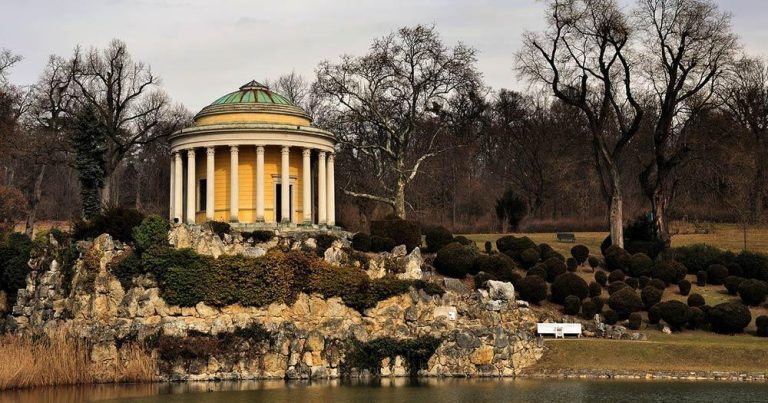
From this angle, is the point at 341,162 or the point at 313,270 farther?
the point at 341,162

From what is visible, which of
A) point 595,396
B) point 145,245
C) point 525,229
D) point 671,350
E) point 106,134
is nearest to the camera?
point 595,396

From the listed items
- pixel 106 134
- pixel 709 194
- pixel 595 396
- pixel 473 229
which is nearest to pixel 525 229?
pixel 473 229

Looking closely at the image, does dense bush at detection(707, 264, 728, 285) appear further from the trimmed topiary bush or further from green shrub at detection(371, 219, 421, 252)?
green shrub at detection(371, 219, 421, 252)

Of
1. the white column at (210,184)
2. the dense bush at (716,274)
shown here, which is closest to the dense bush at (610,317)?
the dense bush at (716,274)

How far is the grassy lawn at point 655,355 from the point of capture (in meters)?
38.7

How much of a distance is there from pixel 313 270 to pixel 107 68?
2702cm

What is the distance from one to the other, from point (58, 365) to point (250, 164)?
1909 cm

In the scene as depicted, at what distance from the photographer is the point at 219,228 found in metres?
47.3

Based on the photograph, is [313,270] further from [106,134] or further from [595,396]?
[106,134]

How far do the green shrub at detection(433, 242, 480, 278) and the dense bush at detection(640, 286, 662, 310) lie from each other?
27.5ft

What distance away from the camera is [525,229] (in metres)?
71.3

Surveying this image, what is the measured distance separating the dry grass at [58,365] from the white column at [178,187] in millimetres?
15441

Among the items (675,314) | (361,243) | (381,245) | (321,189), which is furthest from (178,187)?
(675,314)

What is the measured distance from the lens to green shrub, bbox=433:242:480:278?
4838cm
